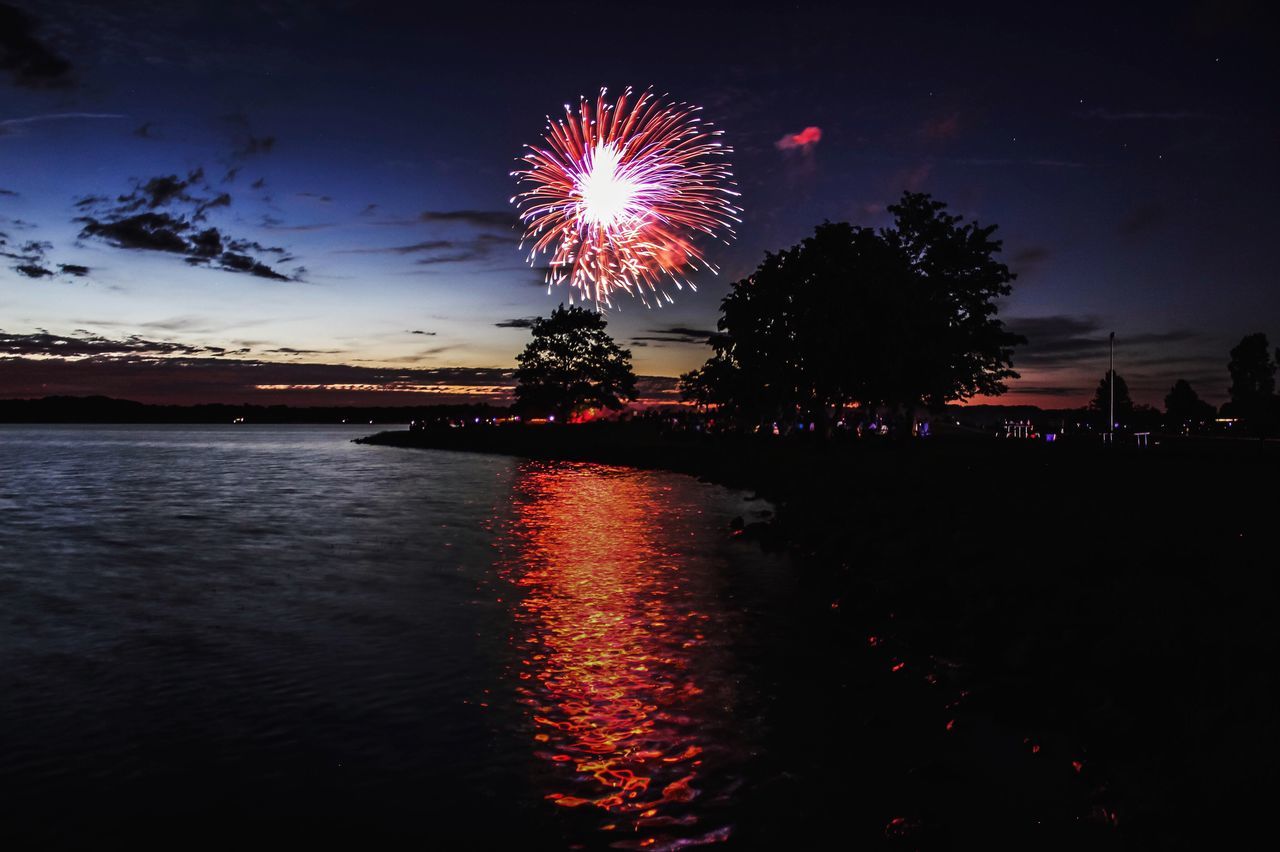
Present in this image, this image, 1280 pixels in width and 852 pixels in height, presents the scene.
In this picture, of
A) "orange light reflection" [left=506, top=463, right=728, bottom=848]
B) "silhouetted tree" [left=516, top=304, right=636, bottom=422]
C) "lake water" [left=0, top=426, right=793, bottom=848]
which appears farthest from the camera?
"silhouetted tree" [left=516, top=304, right=636, bottom=422]

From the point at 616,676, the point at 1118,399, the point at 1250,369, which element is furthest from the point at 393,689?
the point at 1118,399

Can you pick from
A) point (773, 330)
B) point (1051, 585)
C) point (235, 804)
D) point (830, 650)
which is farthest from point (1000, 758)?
point (773, 330)

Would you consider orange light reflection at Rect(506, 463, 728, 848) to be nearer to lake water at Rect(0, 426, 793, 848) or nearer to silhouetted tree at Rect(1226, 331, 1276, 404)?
lake water at Rect(0, 426, 793, 848)

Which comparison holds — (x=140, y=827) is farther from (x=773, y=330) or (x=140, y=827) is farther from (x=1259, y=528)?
(x=773, y=330)

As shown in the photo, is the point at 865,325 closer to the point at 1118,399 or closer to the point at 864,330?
the point at 864,330

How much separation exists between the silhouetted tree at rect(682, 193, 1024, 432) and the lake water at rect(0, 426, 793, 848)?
1156 inches

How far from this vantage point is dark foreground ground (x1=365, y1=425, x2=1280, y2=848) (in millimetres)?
7820

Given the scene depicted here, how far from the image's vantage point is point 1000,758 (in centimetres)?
947

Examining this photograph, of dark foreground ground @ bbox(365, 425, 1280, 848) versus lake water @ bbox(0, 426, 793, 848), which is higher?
dark foreground ground @ bbox(365, 425, 1280, 848)

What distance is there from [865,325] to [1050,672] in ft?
146

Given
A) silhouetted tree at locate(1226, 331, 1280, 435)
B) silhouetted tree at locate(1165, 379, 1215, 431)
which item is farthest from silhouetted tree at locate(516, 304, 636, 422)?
silhouetted tree at locate(1165, 379, 1215, 431)

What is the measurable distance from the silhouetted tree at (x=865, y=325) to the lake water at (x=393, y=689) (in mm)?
29358

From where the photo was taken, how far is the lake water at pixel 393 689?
8.23 meters

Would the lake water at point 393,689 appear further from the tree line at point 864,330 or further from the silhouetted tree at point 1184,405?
the silhouetted tree at point 1184,405
